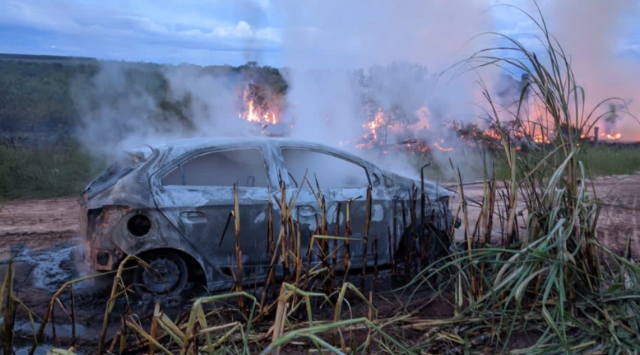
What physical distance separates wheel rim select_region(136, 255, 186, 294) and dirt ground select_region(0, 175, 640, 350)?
0.59ft

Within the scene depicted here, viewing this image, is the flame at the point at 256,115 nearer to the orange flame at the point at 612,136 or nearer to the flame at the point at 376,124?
the flame at the point at 376,124

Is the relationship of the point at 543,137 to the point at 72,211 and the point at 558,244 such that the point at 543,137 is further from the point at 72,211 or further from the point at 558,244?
the point at 72,211

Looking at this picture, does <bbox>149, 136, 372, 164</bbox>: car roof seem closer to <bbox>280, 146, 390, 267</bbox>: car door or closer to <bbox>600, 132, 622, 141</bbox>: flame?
<bbox>280, 146, 390, 267</bbox>: car door

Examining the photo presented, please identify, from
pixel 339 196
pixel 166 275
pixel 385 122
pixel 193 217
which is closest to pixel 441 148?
pixel 385 122

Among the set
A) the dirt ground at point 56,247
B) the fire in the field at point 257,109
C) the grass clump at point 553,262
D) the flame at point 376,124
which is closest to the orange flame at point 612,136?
the dirt ground at point 56,247

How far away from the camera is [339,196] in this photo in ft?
18.7

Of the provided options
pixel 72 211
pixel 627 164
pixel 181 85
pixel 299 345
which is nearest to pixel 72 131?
pixel 181 85

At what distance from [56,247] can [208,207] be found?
3351 mm

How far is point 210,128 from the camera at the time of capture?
14594 millimetres

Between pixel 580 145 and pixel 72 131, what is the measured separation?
27.4m

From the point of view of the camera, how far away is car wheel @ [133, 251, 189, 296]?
5.12 metres

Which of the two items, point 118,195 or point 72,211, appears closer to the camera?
point 118,195

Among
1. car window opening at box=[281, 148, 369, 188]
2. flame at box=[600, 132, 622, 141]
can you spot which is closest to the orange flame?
flame at box=[600, 132, 622, 141]

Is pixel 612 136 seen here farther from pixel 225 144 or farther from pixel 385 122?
pixel 225 144
